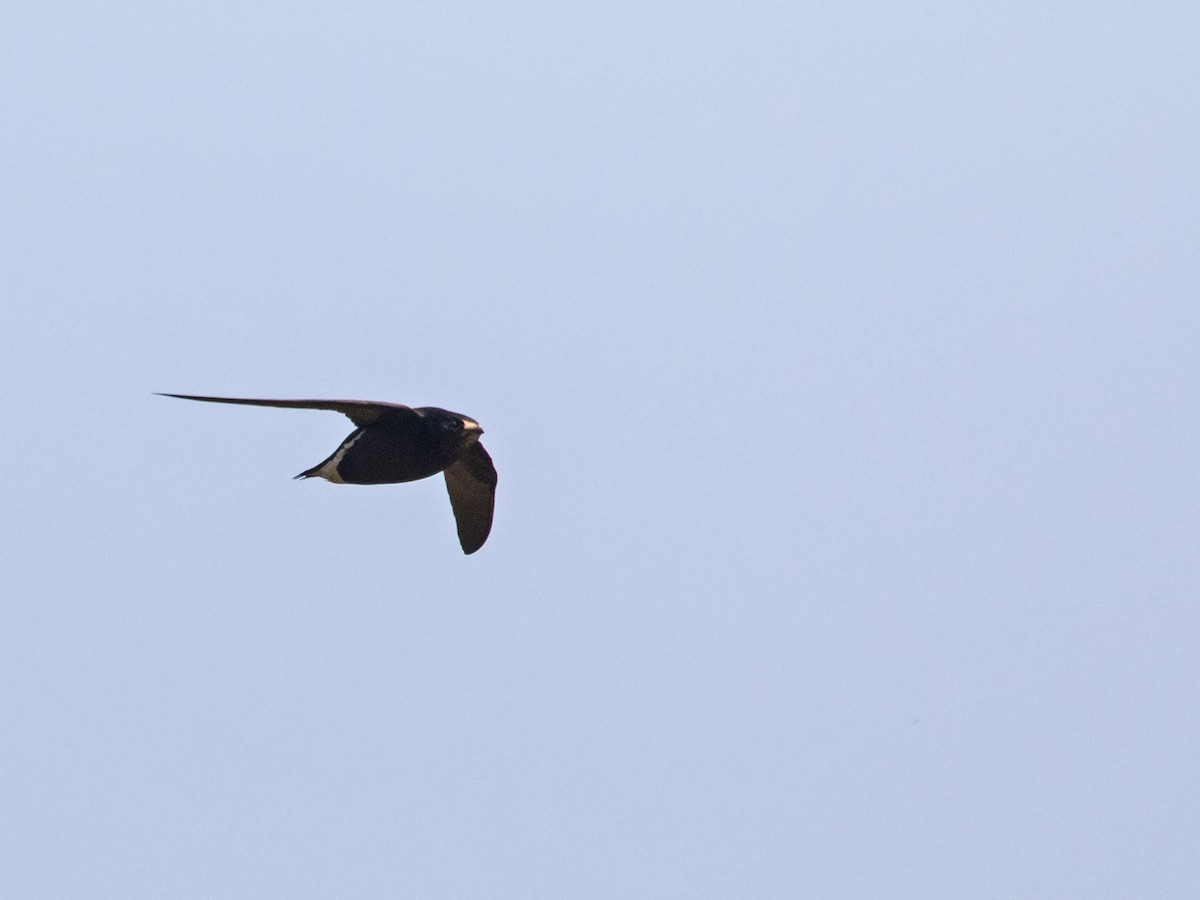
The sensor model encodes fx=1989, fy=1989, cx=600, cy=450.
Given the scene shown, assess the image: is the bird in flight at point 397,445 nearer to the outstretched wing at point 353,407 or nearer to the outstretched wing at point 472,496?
the outstretched wing at point 353,407

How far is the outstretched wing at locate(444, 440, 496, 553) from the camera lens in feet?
79.9

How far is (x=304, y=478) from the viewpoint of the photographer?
2162cm

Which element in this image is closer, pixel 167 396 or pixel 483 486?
pixel 167 396

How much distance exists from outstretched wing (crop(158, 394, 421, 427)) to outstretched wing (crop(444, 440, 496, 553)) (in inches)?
130

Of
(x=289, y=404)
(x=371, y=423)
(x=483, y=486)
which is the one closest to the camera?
(x=289, y=404)

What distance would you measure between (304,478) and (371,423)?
1.17m

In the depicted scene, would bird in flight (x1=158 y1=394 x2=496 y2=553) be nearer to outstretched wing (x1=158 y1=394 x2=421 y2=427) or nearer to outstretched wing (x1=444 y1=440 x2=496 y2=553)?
outstretched wing (x1=158 y1=394 x2=421 y2=427)

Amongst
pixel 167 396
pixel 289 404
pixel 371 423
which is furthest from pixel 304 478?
pixel 167 396

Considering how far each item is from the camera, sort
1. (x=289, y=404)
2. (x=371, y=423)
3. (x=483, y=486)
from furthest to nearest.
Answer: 1. (x=483, y=486)
2. (x=371, y=423)
3. (x=289, y=404)

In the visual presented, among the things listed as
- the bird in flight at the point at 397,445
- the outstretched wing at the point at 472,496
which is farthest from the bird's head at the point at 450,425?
the outstretched wing at the point at 472,496

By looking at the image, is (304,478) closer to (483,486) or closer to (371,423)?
(371,423)

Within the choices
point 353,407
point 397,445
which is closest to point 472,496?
point 397,445

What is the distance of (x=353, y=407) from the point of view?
65.1ft

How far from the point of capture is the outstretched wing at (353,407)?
1745cm
